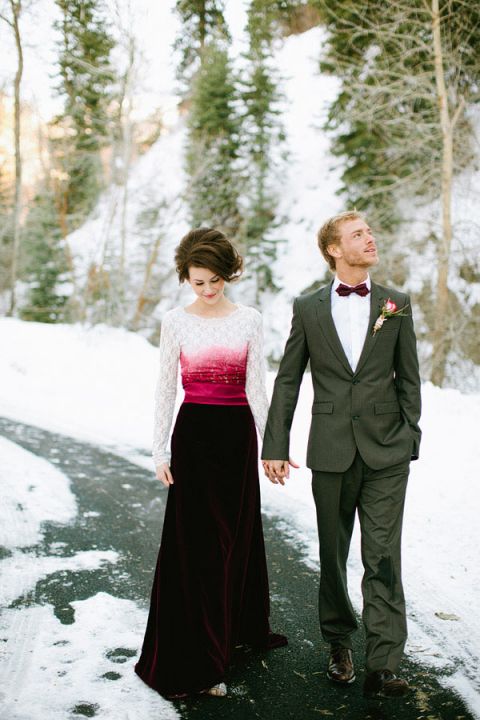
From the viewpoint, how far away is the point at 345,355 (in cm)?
330

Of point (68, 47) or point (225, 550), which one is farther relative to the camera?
point (68, 47)

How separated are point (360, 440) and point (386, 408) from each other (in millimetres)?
211

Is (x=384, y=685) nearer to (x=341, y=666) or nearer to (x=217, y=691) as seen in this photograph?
(x=341, y=666)

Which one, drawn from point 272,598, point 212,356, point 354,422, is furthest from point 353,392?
point 272,598

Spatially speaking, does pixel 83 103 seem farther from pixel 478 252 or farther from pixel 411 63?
pixel 478 252

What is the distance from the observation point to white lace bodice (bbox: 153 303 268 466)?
341cm

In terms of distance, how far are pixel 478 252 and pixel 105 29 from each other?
40.0ft

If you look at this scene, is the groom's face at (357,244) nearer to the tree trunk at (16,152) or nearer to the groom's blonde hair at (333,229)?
the groom's blonde hair at (333,229)

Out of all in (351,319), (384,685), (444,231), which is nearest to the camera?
(384,685)

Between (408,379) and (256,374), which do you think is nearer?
(408,379)

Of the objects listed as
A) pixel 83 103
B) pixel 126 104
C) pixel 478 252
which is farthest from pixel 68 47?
pixel 478 252

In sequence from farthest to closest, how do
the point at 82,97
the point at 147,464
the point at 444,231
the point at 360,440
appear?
the point at 82,97
the point at 444,231
the point at 147,464
the point at 360,440

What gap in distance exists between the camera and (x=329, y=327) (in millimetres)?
3338

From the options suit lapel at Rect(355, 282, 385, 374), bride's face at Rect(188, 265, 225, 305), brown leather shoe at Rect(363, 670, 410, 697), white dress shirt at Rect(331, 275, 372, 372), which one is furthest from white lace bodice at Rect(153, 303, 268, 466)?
brown leather shoe at Rect(363, 670, 410, 697)
